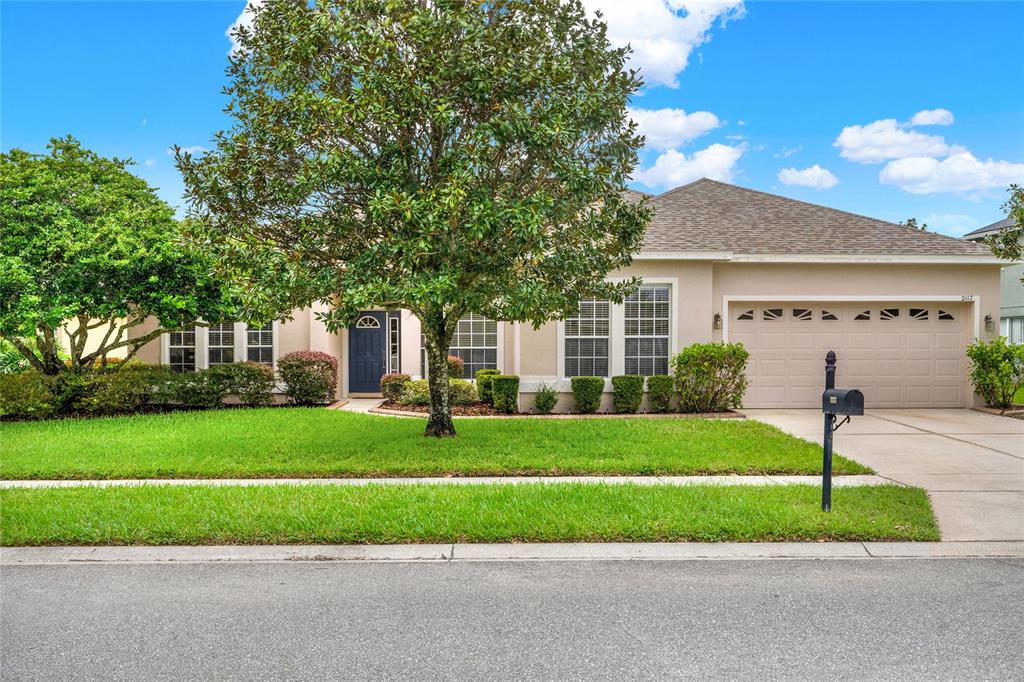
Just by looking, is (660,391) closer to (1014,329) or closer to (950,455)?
(950,455)

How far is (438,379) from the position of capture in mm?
9719

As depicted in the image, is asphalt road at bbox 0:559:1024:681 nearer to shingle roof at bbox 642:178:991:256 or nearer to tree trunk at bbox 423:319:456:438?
tree trunk at bbox 423:319:456:438

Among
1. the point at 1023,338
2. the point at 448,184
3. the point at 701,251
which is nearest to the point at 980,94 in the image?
the point at 701,251

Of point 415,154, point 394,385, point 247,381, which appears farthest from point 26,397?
point 415,154

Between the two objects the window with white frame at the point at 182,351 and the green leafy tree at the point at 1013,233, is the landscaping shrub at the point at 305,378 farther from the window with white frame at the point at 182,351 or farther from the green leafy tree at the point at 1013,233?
the green leafy tree at the point at 1013,233

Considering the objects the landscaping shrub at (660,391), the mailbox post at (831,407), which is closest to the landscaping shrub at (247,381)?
the landscaping shrub at (660,391)

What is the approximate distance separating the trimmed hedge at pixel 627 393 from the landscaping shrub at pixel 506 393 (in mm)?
2042

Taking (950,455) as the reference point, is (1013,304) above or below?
above

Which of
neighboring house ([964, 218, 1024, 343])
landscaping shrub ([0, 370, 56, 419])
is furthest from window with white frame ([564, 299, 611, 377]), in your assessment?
neighboring house ([964, 218, 1024, 343])

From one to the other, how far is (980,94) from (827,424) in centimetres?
1223

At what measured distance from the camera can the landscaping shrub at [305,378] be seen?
14.2m

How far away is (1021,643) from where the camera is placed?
3713 millimetres

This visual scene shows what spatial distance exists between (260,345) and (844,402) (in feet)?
42.6

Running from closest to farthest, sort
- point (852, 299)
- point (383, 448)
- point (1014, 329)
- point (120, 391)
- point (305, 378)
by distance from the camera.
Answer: point (383, 448) → point (120, 391) → point (305, 378) → point (852, 299) → point (1014, 329)
